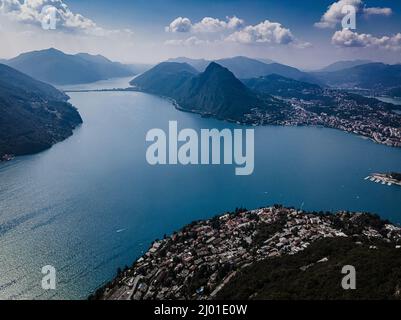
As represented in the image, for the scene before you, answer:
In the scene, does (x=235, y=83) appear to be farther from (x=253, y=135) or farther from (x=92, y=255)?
(x=92, y=255)

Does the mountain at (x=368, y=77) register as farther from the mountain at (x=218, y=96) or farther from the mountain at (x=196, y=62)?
the mountain at (x=196, y=62)

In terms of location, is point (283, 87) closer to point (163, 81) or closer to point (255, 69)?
point (163, 81)

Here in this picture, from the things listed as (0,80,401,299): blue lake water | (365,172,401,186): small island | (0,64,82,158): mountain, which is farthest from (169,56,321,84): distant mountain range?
(365,172,401,186): small island

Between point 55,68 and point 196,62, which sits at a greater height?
point 196,62

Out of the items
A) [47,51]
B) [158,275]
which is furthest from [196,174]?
[47,51]

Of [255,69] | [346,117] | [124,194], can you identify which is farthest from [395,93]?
[124,194]

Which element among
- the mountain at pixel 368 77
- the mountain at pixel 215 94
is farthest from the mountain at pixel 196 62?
the mountain at pixel 215 94
